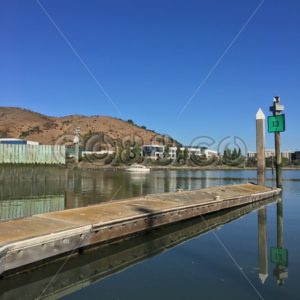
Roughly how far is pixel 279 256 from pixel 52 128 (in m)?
170

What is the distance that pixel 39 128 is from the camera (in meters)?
169

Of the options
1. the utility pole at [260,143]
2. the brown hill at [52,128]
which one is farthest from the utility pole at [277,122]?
the brown hill at [52,128]

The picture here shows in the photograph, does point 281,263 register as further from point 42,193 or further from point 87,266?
point 42,193

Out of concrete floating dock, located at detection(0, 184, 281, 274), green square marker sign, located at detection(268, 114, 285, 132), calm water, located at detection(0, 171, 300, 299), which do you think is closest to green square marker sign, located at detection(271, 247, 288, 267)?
calm water, located at detection(0, 171, 300, 299)

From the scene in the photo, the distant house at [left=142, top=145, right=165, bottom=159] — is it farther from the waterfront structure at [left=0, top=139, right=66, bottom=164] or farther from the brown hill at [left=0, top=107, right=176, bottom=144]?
the waterfront structure at [left=0, top=139, right=66, bottom=164]

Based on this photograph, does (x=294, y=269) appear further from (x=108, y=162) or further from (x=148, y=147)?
(x=148, y=147)

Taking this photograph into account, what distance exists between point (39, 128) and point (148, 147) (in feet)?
155

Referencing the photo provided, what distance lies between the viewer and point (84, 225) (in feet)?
38.1

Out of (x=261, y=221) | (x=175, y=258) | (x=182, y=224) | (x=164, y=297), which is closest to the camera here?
(x=164, y=297)

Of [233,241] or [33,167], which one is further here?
[33,167]

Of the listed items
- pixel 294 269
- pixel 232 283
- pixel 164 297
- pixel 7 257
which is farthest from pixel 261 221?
pixel 7 257

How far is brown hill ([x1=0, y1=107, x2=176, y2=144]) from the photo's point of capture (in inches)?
6186

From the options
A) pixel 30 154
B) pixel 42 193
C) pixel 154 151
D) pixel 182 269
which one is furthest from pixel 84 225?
pixel 154 151

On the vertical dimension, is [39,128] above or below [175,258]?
above
